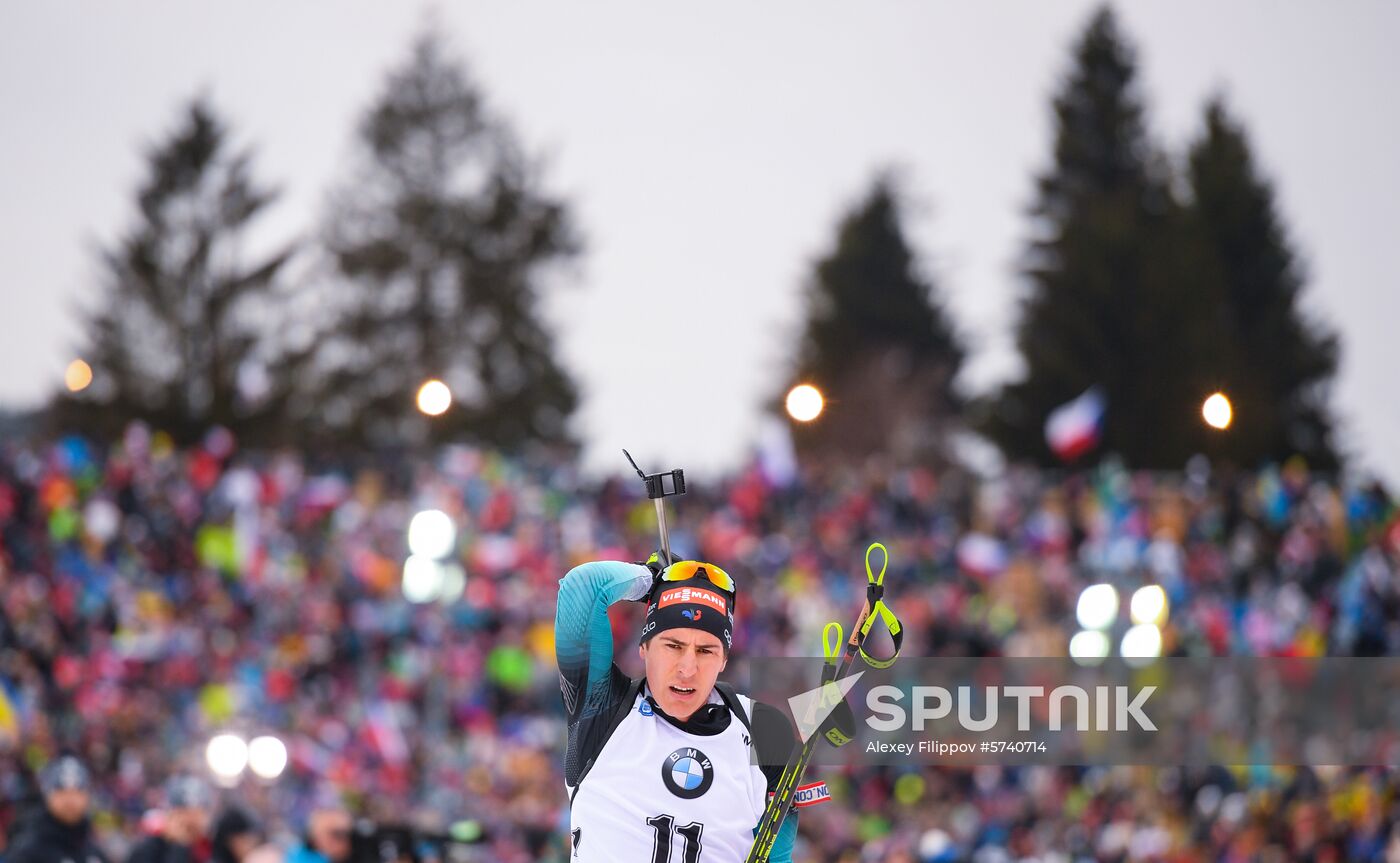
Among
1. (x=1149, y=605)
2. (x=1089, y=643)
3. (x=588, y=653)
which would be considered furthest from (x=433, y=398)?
(x=1149, y=605)

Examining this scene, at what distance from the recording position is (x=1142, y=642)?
1664cm

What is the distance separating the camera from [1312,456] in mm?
39000

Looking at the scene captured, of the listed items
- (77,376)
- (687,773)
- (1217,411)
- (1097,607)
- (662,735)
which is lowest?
(687,773)

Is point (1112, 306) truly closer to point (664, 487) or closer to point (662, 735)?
point (664, 487)

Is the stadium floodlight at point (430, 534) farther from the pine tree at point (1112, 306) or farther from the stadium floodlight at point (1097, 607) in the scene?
the pine tree at point (1112, 306)

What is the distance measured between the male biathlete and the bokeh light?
4083 cm

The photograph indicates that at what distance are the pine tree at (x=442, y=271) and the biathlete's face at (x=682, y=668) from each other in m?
38.5

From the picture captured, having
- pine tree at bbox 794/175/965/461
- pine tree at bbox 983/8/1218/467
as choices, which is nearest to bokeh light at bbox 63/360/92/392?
pine tree at bbox 794/175/965/461

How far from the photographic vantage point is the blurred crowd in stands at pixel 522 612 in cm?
1530

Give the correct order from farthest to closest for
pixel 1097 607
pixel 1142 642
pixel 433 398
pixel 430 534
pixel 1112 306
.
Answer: pixel 1112 306, pixel 1097 607, pixel 430 534, pixel 1142 642, pixel 433 398

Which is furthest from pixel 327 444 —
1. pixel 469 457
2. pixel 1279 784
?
pixel 1279 784

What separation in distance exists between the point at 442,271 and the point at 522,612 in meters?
26.9

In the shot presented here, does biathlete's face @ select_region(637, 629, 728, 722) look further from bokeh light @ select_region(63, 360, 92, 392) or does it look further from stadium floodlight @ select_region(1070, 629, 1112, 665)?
bokeh light @ select_region(63, 360, 92, 392)

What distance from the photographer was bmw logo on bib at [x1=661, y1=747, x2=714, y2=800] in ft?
16.4
